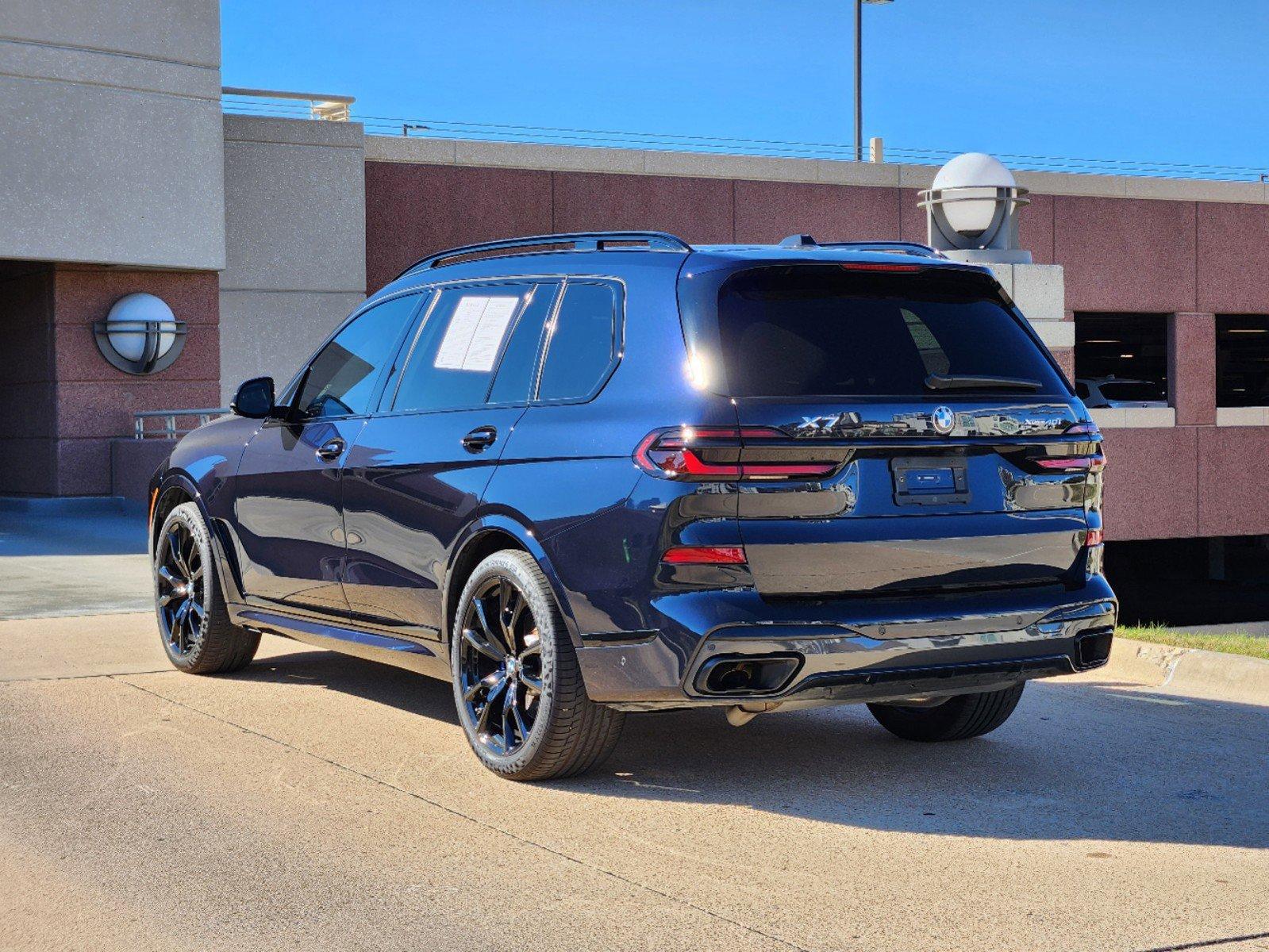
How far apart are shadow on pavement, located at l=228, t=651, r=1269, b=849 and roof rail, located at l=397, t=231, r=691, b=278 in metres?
1.87

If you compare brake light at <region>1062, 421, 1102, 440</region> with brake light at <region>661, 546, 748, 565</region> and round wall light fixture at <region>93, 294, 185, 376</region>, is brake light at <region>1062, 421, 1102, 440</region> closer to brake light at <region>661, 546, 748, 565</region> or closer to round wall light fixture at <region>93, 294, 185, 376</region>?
brake light at <region>661, 546, 748, 565</region>

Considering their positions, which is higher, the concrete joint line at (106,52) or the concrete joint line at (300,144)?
the concrete joint line at (106,52)

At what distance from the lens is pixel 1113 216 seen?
1059 inches

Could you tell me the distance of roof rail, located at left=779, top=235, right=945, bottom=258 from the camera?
20.4ft

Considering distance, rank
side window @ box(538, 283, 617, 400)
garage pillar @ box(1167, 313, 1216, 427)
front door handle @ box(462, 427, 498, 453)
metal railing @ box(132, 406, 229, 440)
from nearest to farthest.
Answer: side window @ box(538, 283, 617, 400), front door handle @ box(462, 427, 498, 453), metal railing @ box(132, 406, 229, 440), garage pillar @ box(1167, 313, 1216, 427)

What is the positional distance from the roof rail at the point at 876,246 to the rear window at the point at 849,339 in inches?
11.5

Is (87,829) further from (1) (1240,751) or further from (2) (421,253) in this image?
(2) (421,253)

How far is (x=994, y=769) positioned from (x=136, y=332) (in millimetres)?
17871

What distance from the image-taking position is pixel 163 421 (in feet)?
73.9

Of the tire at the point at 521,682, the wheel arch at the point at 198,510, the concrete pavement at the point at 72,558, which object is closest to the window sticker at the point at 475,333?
the tire at the point at 521,682

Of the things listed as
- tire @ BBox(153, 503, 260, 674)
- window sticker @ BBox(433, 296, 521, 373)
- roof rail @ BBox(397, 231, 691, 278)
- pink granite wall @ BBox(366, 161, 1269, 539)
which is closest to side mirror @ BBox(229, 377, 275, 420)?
tire @ BBox(153, 503, 260, 674)

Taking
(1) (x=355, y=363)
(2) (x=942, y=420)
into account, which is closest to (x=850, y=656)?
(2) (x=942, y=420)

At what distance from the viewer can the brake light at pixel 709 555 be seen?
528 centimetres

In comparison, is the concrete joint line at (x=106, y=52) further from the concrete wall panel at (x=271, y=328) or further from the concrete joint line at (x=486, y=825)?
the concrete joint line at (x=486, y=825)
